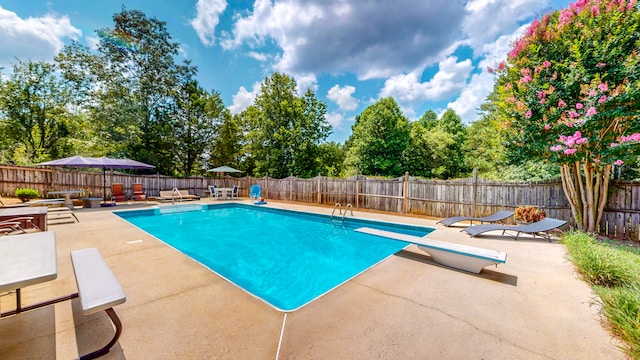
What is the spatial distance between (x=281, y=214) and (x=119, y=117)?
14536 millimetres

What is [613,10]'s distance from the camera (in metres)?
5.20

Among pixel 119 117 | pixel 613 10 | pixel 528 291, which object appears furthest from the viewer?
pixel 119 117

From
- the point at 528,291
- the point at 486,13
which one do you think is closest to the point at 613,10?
the point at 486,13

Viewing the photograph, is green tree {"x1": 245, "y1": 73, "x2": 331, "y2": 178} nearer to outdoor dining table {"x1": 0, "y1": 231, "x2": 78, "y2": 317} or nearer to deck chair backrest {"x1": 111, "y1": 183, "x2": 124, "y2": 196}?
deck chair backrest {"x1": 111, "y1": 183, "x2": 124, "y2": 196}

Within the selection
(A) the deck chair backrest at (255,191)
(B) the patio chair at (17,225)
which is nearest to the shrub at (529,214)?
(B) the patio chair at (17,225)

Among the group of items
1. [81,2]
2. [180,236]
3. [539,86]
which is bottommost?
[180,236]

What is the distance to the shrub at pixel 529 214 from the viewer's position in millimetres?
6394

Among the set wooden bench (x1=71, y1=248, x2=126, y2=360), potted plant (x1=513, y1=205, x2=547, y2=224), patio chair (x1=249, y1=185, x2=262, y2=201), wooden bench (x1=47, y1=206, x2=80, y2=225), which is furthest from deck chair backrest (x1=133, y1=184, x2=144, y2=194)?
potted plant (x1=513, y1=205, x2=547, y2=224)

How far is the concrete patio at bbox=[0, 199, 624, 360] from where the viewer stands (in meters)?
1.90

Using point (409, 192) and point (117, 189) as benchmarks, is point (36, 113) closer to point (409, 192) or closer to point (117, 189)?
point (117, 189)

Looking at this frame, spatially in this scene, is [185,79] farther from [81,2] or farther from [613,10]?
[613,10]

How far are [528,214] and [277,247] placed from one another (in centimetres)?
694

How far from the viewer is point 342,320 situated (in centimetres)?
235

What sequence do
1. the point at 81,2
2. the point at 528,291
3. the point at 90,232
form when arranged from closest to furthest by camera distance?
1. the point at 528,291
2. the point at 90,232
3. the point at 81,2
